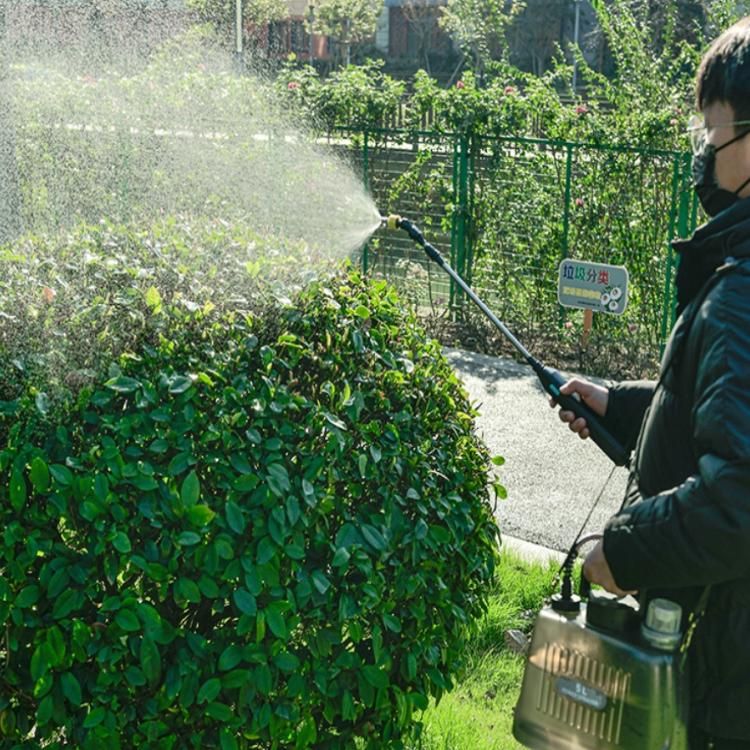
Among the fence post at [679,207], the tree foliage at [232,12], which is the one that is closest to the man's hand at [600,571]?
the fence post at [679,207]

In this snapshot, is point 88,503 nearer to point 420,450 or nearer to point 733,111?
point 420,450

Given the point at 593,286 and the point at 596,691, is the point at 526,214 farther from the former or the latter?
the point at 596,691

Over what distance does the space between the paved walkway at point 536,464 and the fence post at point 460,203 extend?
4.18 feet

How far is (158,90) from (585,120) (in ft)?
14.7

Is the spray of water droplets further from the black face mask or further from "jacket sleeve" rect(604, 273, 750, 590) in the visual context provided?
"jacket sleeve" rect(604, 273, 750, 590)

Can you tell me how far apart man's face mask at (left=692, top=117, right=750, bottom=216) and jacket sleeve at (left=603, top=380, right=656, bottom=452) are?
1.97 ft

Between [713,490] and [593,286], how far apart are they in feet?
22.6

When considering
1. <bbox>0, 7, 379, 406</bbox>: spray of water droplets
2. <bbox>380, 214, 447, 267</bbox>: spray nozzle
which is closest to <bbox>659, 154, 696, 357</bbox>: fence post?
<bbox>0, 7, 379, 406</bbox>: spray of water droplets

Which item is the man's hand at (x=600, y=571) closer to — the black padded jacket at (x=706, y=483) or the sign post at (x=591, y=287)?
the black padded jacket at (x=706, y=483)

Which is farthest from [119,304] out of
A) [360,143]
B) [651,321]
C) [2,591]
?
[360,143]

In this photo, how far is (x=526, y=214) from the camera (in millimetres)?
9664

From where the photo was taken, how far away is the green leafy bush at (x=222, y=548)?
2463mm

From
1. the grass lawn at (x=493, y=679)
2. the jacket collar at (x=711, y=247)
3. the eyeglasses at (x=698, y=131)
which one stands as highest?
the eyeglasses at (x=698, y=131)

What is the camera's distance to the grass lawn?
3479 mm
